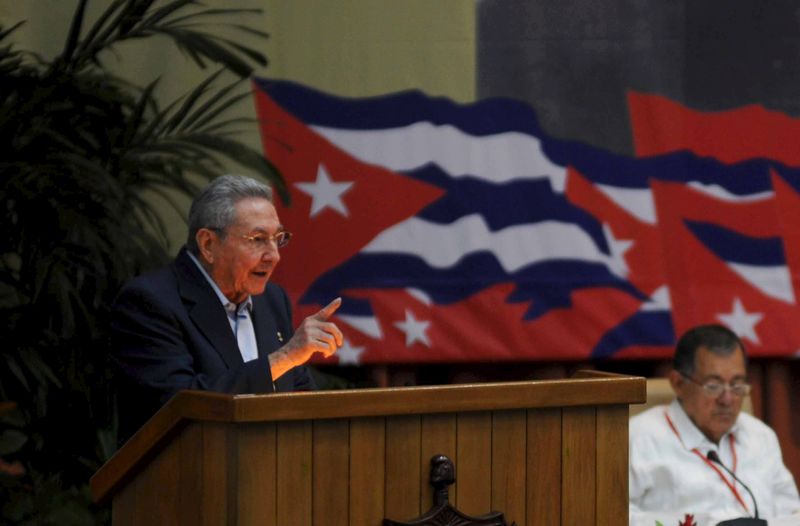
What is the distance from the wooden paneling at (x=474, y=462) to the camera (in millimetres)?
2527

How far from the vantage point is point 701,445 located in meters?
4.36

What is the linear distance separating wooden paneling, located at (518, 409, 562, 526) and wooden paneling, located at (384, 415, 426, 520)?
0.23 m

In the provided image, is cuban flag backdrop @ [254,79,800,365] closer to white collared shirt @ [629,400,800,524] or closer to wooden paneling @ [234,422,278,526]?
white collared shirt @ [629,400,800,524]

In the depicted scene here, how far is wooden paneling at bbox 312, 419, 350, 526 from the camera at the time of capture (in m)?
2.40

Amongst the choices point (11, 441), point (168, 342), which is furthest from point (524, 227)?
point (168, 342)

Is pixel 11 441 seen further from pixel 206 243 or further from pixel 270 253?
pixel 270 253

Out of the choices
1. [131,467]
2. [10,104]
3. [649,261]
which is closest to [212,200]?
[131,467]

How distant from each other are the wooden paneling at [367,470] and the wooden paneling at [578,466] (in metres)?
0.37

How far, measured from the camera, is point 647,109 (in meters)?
5.34

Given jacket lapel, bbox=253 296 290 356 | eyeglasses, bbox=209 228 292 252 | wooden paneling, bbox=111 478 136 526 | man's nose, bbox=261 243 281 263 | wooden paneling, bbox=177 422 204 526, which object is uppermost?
eyeglasses, bbox=209 228 292 252

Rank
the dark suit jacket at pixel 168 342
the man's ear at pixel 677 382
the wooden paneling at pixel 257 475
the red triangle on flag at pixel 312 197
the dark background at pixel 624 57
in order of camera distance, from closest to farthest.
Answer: the wooden paneling at pixel 257 475, the dark suit jacket at pixel 168 342, the man's ear at pixel 677 382, the red triangle on flag at pixel 312 197, the dark background at pixel 624 57

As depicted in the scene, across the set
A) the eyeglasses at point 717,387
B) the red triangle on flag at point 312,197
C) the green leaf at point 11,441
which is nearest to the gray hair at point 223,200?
the green leaf at point 11,441

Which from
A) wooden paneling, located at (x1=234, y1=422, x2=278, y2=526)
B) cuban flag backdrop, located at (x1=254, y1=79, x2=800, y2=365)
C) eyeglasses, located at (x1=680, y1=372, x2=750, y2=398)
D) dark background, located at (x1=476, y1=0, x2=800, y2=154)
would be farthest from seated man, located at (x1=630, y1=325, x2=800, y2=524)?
wooden paneling, located at (x1=234, y1=422, x2=278, y2=526)

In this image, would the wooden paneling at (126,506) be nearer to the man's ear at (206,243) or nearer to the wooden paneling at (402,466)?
the wooden paneling at (402,466)
